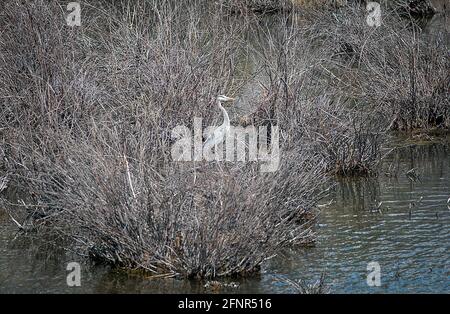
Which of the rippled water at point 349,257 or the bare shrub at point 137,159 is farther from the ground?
the bare shrub at point 137,159

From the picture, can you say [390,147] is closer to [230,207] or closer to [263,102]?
[263,102]

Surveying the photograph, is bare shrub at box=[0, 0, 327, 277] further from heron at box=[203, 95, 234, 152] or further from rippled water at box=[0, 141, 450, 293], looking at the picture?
heron at box=[203, 95, 234, 152]

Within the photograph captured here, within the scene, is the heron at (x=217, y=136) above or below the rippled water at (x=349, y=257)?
above

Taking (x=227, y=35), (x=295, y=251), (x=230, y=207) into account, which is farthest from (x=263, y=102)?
(x=230, y=207)

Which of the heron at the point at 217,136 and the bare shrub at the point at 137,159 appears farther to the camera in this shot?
the heron at the point at 217,136

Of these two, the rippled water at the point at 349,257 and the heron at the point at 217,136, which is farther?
the heron at the point at 217,136

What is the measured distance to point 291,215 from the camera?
9.15 metres

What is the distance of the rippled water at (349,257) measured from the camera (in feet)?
26.7

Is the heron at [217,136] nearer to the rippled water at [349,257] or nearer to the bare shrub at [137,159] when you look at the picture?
the bare shrub at [137,159]

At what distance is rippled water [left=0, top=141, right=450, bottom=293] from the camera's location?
8133 mm

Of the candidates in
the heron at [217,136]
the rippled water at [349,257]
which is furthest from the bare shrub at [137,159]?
the heron at [217,136]
